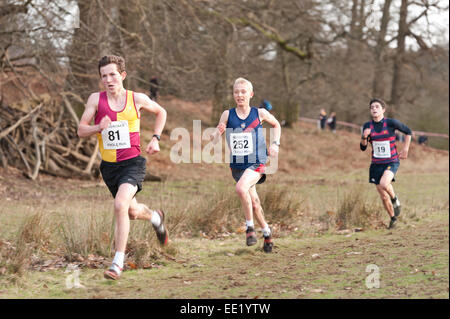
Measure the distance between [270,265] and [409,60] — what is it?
25.5 meters

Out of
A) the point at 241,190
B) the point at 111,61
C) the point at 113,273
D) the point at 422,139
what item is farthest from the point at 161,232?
the point at 422,139

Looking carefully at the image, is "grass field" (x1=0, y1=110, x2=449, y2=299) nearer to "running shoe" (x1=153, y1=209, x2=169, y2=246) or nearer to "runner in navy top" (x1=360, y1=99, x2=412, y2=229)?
"running shoe" (x1=153, y1=209, x2=169, y2=246)

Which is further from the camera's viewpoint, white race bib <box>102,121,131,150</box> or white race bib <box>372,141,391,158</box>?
white race bib <box>372,141,391,158</box>

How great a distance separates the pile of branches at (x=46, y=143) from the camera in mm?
15648

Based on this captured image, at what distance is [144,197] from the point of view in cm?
1247

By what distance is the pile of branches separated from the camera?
15648mm

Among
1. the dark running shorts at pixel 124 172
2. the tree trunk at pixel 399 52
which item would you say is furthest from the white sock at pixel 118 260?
the tree trunk at pixel 399 52

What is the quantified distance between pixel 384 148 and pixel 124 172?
4.62m

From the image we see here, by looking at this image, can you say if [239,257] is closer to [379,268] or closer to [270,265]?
[270,265]

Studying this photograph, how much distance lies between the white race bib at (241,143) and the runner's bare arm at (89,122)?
1749 millimetres

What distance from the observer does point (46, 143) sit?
53.7 feet

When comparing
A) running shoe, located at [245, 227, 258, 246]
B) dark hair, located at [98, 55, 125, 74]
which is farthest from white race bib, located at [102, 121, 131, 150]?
running shoe, located at [245, 227, 258, 246]
